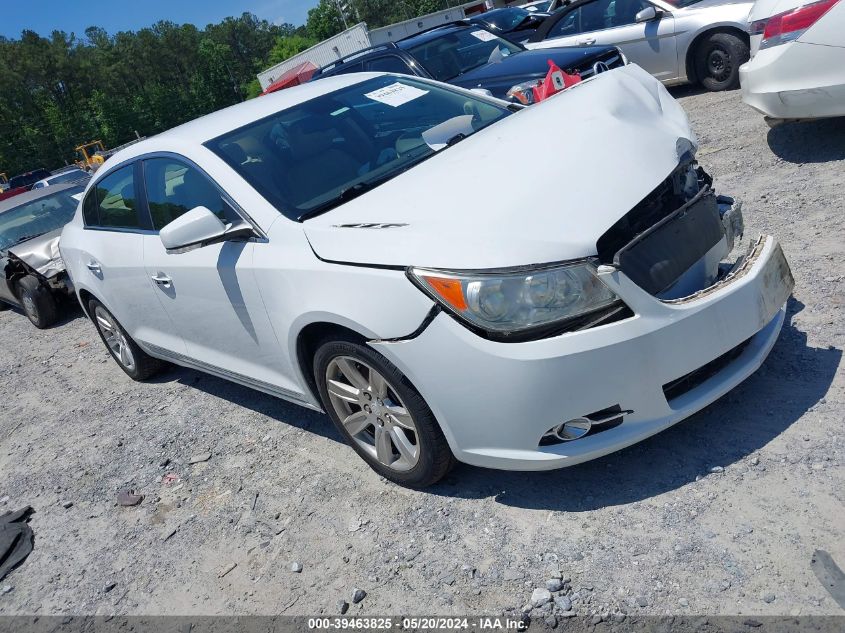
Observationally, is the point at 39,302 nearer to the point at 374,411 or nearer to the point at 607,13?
the point at 374,411

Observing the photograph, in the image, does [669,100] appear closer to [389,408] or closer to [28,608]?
[389,408]

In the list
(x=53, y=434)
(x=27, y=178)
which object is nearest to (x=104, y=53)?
(x=27, y=178)

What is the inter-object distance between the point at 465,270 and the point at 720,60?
7.77m

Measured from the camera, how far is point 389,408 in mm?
3080

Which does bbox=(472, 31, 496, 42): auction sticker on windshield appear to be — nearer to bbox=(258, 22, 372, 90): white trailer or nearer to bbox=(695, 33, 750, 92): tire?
bbox=(695, 33, 750, 92): tire

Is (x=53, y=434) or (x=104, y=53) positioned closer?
(x=53, y=434)

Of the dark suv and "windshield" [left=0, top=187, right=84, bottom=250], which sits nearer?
the dark suv

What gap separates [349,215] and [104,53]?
9680 centimetres

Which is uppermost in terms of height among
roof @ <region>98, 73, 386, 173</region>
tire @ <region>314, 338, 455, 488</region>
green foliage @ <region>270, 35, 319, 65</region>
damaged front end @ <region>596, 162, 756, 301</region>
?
green foliage @ <region>270, 35, 319, 65</region>

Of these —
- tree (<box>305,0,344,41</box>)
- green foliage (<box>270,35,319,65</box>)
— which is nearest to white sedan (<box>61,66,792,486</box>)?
green foliage (<box>270,35,319,65</box>)

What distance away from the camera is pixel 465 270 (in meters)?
Result: 2.57

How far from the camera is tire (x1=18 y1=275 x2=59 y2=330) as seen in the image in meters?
8.38

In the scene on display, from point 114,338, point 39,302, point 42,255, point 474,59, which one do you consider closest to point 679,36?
point 474,59

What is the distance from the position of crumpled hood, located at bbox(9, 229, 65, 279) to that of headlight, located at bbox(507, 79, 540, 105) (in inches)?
212
